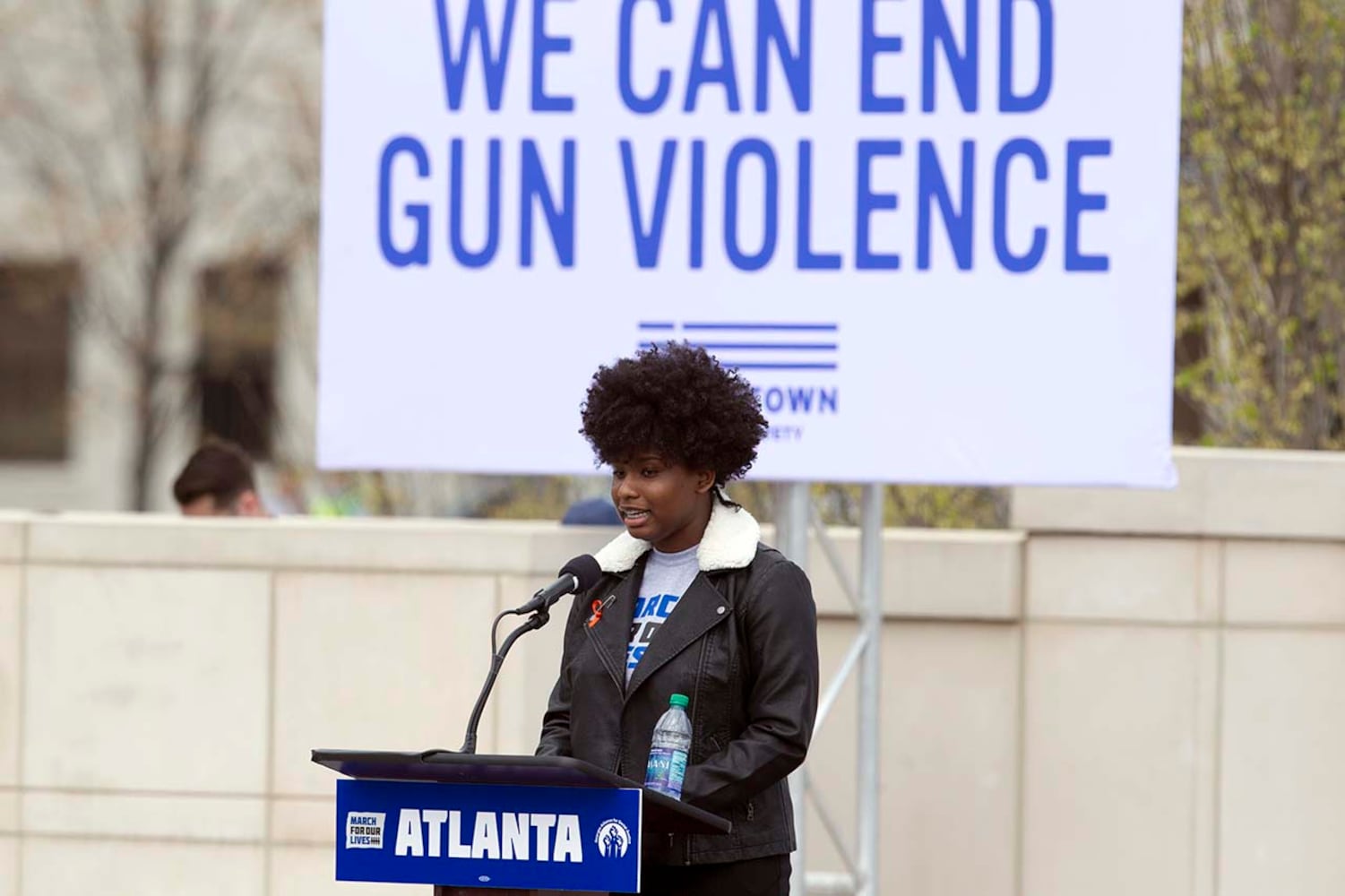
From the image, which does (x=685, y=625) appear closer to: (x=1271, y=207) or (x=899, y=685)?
(x=899, y=685)

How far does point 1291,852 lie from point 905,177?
288cm

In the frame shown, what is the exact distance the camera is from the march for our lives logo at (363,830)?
4090 mm

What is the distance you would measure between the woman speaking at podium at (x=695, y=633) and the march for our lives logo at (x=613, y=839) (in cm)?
29

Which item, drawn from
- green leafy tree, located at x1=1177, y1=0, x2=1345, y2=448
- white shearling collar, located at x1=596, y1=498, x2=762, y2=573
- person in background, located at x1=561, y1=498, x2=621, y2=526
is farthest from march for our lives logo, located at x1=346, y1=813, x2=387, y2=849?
green leafy tree, located at x1=1177, y1=0, x2=1345, y2=448

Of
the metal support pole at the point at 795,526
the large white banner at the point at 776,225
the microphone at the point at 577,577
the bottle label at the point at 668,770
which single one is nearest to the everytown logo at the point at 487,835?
the bottle label at the point at 668,770

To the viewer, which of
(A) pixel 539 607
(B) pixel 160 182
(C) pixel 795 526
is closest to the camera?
(A) pixel 539 607

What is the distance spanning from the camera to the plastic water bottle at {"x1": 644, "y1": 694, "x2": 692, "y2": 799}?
13.9ft

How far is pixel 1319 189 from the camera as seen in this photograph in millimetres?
8906

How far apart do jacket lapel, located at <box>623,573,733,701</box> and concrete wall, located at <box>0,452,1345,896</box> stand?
10.4ft

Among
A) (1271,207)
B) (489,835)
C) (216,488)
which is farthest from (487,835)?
(1271,207)

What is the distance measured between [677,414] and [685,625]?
0.45 m

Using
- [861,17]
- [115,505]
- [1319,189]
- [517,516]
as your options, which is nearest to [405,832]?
[861,17]

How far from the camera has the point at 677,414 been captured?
174 inches

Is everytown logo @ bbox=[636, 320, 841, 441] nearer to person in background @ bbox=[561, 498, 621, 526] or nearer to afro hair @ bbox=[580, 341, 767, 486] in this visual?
person in background @ bbox=[561, 498, 621, 526]
